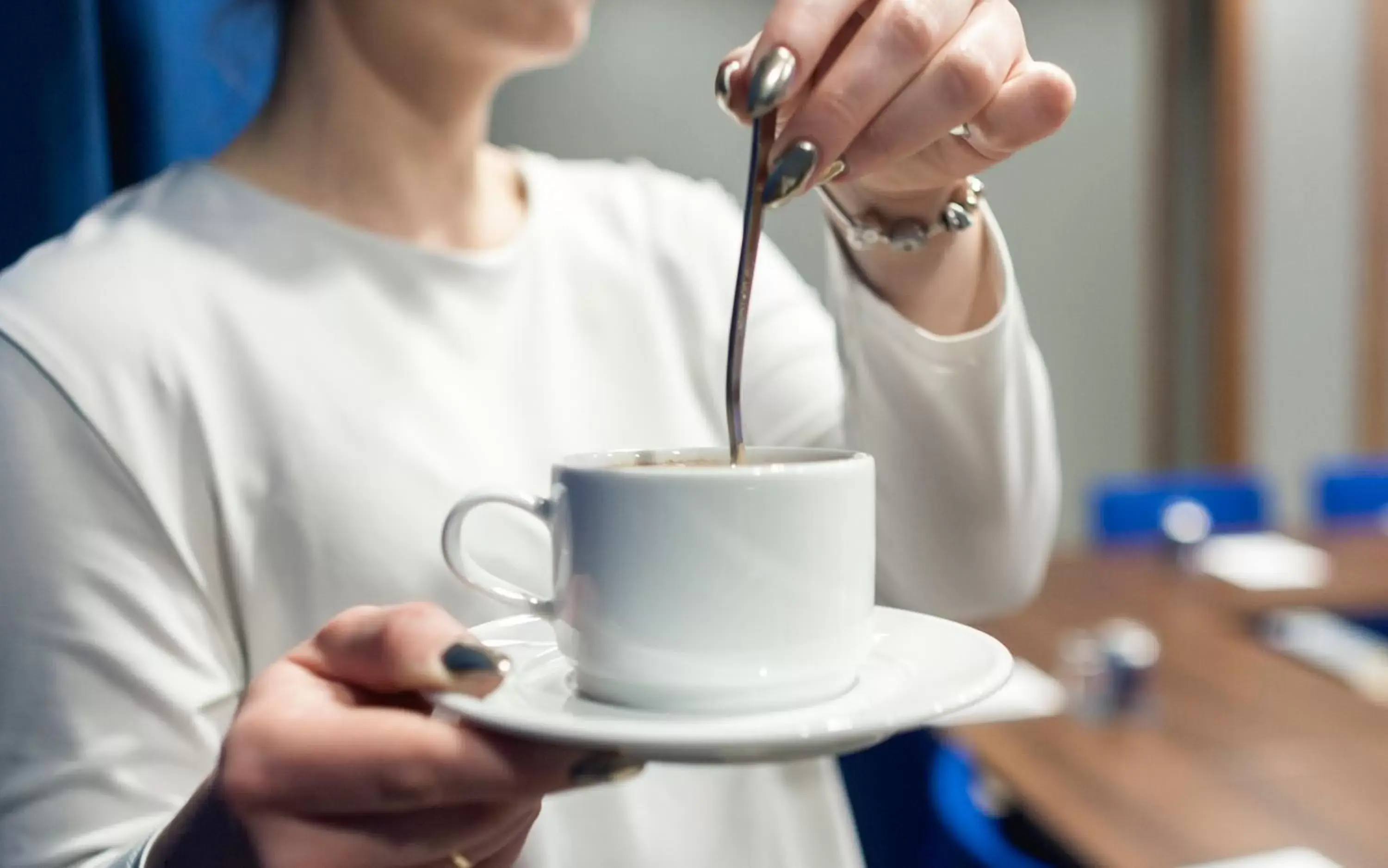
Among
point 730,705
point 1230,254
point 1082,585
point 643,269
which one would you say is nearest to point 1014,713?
point 1082,585

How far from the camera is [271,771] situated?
1.26 feet

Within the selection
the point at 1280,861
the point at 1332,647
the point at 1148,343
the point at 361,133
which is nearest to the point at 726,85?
the point at 361,133

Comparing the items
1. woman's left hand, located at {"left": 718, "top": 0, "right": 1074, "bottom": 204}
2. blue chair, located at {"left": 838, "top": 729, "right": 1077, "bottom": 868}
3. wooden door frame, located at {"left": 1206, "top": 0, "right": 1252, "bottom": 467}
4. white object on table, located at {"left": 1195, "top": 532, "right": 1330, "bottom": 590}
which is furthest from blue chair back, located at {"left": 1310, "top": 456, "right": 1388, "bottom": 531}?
woman's left hand, located at {"left": 718, "top": 0, "right": 1074, "bottom": 204}

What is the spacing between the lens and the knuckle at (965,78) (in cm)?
43

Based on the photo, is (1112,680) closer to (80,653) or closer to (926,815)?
(926,815)

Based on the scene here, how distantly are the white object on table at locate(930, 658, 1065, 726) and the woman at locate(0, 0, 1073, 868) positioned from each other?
602mm

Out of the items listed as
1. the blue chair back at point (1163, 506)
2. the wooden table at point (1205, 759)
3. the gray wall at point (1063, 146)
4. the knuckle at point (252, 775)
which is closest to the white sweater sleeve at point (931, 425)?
the knuckle at point (252, 775)

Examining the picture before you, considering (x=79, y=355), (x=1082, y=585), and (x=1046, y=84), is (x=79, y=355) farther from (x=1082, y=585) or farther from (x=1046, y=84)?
(x=1082, y=585)

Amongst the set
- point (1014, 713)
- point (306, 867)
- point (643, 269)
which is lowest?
point (1014, 713)

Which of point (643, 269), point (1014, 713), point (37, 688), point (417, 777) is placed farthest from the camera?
point (1014, 713)

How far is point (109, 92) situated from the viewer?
831mm

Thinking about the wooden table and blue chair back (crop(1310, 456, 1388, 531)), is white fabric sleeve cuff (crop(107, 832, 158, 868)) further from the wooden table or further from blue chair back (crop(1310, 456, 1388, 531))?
blue chair back (crop(1310, 456, 1388, 531))

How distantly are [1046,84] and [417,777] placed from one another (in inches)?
14.0

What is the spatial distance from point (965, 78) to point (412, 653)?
303 mm
